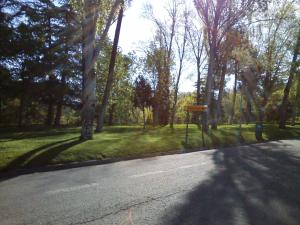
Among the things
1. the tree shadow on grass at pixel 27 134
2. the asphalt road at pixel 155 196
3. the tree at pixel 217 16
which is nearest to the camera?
the asphalt road at pixel 155 196

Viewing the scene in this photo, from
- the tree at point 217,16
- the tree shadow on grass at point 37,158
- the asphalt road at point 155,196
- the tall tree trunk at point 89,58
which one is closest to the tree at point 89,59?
the tall tree trunk at point 89,58

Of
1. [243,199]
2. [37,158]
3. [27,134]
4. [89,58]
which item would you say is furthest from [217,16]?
[243,199]

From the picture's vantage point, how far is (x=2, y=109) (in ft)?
135

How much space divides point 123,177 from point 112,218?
349 centimetres

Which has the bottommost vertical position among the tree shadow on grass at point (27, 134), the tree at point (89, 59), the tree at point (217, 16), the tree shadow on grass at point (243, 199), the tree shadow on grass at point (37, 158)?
the tree shadow on grass at point (243, 199)

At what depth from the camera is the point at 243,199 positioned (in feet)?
21.8

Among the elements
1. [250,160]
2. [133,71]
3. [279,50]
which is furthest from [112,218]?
[133,71]

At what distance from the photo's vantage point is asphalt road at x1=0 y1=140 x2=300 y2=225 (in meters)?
5.41

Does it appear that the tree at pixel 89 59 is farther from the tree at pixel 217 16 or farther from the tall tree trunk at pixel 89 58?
the tree at pixel 217 16

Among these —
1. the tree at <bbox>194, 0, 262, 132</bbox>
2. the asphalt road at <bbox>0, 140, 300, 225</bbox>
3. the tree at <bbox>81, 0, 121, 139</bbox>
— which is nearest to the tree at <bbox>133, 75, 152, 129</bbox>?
the tree at <bbox>194, 0, 262, 132</bbox>

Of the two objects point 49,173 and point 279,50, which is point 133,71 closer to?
point 279,50

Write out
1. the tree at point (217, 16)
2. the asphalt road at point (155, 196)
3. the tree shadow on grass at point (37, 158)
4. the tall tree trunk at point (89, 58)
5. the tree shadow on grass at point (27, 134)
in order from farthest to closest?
the tree at point (217, 16), the tree shadow on grass at point (27, 134), the tall tree trunk at point (89, 58), the tree shadow on grass at point (37, 158), the asphalt road at point (155, 196)

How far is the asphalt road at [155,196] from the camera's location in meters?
5.41

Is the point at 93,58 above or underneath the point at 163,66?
underneath
